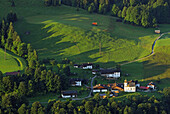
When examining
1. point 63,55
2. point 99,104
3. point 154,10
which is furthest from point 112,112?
point 154,10

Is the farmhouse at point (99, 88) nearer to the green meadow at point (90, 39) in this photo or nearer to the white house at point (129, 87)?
the white house at point (129, 87)

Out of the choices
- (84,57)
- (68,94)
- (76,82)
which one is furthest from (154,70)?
(68,94)

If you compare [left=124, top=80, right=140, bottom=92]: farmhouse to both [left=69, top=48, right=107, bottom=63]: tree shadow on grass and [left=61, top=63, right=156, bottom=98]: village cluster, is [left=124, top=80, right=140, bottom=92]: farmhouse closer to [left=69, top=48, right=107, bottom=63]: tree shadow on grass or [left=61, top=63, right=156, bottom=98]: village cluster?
[left=61, top=63, right=156, bottom=98]: village cluster

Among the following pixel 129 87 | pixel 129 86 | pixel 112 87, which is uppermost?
pixel 129 86

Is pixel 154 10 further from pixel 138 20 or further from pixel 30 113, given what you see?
pixel 30 113

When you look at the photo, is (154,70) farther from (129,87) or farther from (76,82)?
(76,82)

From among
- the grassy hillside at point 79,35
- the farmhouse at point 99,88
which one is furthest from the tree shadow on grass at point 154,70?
the farmhouse at point 99,88
